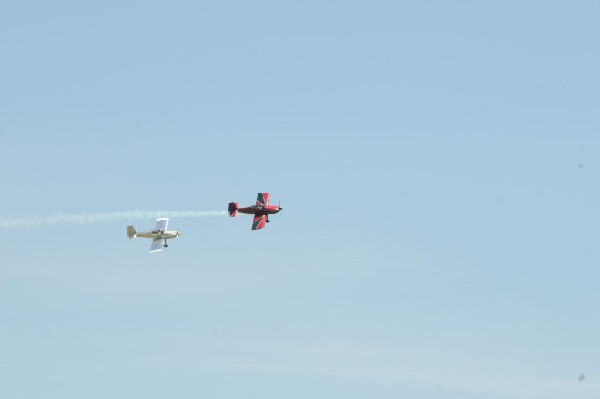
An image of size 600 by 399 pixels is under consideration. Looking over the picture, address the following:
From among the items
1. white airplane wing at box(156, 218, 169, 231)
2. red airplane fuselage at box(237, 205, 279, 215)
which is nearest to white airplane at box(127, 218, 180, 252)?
white airplane wing at box(156, 218, 169, 231)

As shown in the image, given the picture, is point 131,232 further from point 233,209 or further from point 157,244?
point 233,209

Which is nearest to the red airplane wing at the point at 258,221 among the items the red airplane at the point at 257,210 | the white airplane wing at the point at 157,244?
the red airplane at the point at 257,210

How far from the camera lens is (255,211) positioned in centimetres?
19825

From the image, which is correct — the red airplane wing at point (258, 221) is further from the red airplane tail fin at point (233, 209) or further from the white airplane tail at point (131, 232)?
the white airplane tail at point (131, 232)

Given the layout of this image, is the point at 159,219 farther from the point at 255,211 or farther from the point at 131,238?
the point at 255,211

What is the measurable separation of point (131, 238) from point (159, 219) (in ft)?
27.3

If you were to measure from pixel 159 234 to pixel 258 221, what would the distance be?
2398 cm

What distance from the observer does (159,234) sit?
191 metres

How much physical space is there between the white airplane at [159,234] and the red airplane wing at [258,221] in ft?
60.9

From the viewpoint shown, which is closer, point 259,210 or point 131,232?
point 131,232

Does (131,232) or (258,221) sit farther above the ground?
(258,221)

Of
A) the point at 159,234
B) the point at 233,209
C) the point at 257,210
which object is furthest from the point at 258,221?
the point at 159,234

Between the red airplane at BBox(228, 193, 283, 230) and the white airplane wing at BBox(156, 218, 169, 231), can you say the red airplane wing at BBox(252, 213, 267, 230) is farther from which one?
the white airplane wing at BBox(156, 218, 169, 231)

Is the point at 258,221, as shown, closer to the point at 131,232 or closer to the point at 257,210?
the point at 257,210
